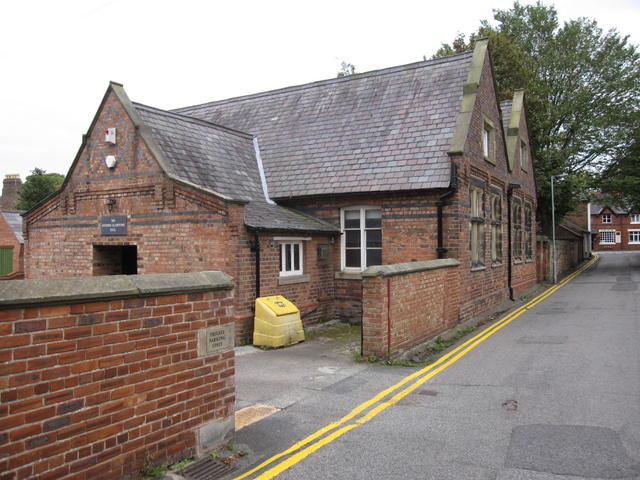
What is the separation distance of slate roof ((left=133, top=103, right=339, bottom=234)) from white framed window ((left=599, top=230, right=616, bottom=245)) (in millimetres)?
84004

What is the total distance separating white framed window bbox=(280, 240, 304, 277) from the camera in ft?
45.1

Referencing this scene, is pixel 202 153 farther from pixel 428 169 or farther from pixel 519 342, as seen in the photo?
pixel 519 342

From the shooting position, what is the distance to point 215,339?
18.2 feet

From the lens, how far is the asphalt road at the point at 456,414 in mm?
5172

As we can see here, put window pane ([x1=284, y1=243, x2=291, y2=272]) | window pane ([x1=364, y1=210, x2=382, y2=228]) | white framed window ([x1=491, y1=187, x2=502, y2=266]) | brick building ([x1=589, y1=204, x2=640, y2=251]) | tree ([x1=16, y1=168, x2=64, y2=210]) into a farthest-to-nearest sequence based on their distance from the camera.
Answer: brick building ([x1=589, y1=204, x2=640, y2=251]) → tree ([x1=16, y1=168, x2=64, y2=210]) → white framed window ([x1=491, y1=187, x2=502, y2=266]) → window pane ([x1=364, y1=210, x2=382, y2=228]) → window pane ([x1=284, y1=243, x2=291, y2=272])

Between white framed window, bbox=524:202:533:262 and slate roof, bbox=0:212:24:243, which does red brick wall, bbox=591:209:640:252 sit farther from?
slate roof, bbox=0:212:24:243

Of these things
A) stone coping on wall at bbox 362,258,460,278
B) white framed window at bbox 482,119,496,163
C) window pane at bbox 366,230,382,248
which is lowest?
stone coping on wall at bbox 362,258,460,278

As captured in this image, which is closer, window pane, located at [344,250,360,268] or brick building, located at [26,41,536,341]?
brick building, located at [26,41,536,341]

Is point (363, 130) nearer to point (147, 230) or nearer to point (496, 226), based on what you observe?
point (496, 226)

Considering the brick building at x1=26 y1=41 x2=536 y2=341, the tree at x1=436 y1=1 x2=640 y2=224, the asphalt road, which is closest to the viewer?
the asphalt road

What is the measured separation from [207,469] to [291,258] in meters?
9.21

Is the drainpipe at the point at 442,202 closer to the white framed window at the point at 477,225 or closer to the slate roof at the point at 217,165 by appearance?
the white framed window at the point at 477,225

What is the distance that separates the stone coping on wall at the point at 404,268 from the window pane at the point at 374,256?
2573 mm

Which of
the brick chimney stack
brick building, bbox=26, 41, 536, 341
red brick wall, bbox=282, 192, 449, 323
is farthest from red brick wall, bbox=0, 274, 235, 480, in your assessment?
the brick chimney stack
